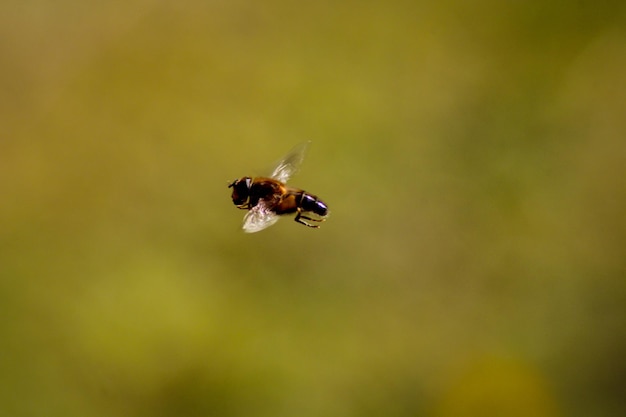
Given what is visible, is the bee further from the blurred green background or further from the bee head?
the blurred green background

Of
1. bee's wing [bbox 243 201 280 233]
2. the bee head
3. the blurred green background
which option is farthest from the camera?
the blurred green background

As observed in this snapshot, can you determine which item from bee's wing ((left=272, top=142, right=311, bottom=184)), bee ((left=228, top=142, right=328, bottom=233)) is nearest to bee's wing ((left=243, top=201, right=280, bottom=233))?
bee ((left=228, top=142, right=328, bottom=233))

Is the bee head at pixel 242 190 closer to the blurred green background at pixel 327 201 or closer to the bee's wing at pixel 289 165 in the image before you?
the bee's wing at pixel 289 165

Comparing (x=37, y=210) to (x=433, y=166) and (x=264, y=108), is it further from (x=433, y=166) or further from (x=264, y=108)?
(x=433, y=166)

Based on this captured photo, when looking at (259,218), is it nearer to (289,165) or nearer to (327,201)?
(289,165)

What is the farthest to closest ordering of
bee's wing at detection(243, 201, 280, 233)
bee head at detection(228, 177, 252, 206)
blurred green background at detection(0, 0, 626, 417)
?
blurred green background at detection(0, 0, 626, 417)
bee head at detection(228, 177, 252, 206)
bee's wing at detection(243, 201, 280, 233)

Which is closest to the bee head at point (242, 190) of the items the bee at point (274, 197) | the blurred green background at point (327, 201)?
the bee at point (274, 197)

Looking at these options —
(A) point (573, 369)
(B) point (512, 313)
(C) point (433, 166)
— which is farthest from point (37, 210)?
(A) point (573, 369)
